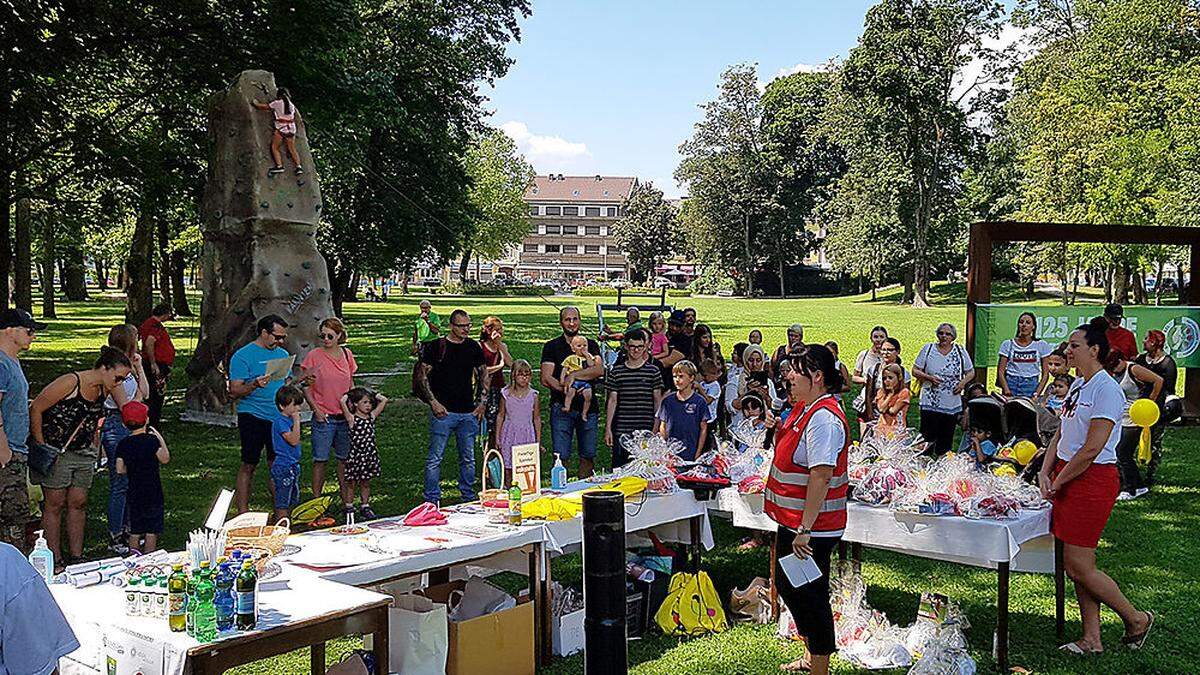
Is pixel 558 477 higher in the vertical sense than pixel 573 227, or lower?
lower

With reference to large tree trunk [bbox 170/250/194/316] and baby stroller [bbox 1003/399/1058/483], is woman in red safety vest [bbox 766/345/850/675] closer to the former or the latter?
baby stroller [bbox 1003/399/1058/483]

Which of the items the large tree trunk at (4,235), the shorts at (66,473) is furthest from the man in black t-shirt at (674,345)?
the large tree trunk at (4,235)

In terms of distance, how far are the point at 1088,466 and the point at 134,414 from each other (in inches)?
248

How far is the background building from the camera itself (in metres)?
119

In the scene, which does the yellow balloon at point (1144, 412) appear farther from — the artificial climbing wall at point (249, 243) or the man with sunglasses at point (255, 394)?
the artificial climbing wall at point (249, 243)

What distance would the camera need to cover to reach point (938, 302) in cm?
5428

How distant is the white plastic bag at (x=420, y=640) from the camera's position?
5.13m

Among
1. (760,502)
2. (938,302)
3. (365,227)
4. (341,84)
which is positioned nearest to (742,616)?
(760,502)

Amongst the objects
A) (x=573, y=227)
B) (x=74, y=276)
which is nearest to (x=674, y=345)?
(x=74, y=276)

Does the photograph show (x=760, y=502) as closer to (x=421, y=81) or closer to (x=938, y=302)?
(x=421, y=81)

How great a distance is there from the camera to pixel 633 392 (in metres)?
8.84

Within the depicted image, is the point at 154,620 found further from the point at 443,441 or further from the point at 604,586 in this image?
the point at 443,441

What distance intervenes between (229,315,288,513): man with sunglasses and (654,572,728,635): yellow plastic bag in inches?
143

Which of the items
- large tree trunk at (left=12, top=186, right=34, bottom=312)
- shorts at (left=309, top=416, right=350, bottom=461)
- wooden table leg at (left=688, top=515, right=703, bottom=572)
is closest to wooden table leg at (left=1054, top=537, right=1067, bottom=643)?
wooden table leg at (left=688, top=515, right=703, bottom=572)
